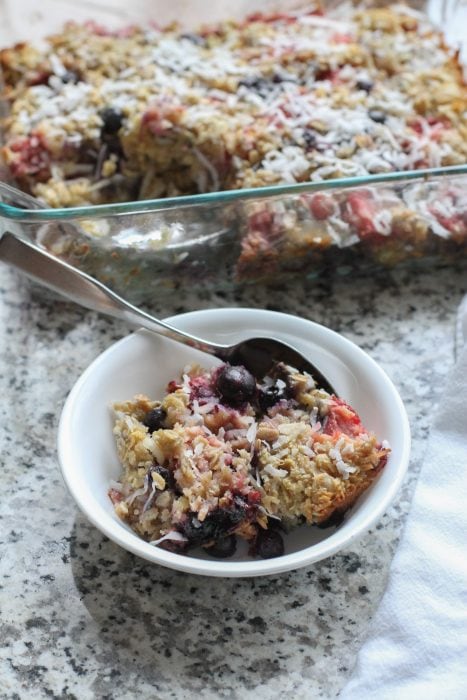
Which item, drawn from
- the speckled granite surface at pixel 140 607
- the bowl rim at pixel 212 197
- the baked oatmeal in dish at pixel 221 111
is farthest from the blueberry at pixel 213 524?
the baked oatmeal in dish at pixel 221 111

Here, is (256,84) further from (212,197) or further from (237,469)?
(237,469)

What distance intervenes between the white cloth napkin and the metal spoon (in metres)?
0.20

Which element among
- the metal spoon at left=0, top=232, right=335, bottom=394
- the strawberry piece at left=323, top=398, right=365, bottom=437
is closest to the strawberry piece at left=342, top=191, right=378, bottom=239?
the metal spoon at left=0, top=232, right=335, bottom=394

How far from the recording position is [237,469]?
1.15 metres

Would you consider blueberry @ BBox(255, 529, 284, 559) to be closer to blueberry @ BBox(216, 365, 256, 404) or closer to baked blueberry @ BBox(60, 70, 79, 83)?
blueberry @ BBox(216, 365, 256, 404)

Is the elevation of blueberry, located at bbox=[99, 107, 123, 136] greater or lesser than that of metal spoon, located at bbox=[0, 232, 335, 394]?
greater

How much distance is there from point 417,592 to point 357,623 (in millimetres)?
87

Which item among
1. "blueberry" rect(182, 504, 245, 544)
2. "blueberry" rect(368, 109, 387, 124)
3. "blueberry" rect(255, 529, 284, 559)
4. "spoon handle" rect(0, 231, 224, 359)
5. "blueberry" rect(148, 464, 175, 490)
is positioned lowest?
"blueberry" rect(255, 529, 284, 559)

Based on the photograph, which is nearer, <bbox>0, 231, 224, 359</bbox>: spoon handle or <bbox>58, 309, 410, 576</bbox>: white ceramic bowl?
Answer: <bbox>58, 309, 410, 576</bbox>: white ceramic bowl

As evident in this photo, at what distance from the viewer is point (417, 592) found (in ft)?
3.75

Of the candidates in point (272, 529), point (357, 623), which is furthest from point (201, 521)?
point (357, 623)

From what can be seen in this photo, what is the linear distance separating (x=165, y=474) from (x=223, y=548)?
12 cm

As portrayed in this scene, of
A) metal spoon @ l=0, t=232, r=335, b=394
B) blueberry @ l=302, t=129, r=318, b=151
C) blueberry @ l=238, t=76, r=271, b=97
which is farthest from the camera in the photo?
blueberry @ l=238, t=76, r=271, b=97

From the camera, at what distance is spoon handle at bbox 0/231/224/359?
4.30 ft
